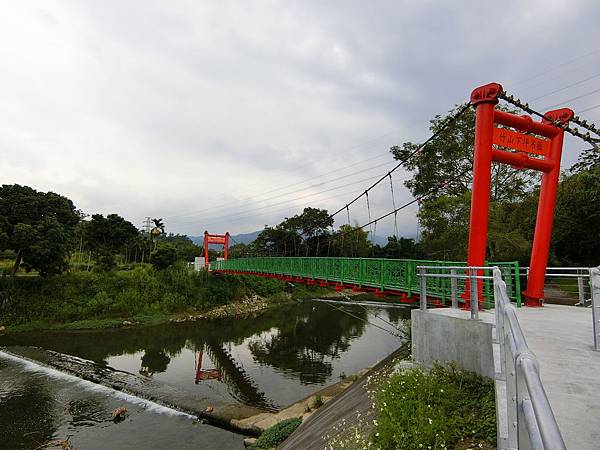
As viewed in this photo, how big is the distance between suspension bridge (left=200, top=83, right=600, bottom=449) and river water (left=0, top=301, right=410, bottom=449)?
406 cm

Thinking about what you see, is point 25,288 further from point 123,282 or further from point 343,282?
point 343,282

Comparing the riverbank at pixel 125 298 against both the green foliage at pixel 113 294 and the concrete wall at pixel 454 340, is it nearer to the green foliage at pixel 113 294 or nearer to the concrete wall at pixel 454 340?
the green foliage at pixel 113 294

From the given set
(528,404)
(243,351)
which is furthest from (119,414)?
(528,404)

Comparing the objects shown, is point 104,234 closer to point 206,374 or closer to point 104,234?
point 104,234

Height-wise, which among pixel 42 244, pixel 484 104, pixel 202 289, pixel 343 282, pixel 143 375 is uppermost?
pixel 484 104

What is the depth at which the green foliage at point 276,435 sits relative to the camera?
765 cm

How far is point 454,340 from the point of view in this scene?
16.5 ft

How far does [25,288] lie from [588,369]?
1096 inches

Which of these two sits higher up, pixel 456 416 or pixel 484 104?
pixel 484 104

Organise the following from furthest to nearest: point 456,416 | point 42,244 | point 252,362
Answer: point 42,244 < point 252,362 < point 456,416

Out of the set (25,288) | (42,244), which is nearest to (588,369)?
(42,244)

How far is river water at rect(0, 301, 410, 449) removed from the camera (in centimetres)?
931

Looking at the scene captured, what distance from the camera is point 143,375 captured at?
14164 millimetres

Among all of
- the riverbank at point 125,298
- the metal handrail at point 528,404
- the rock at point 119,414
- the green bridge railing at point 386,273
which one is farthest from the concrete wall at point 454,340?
the riverbank at point 125,298
